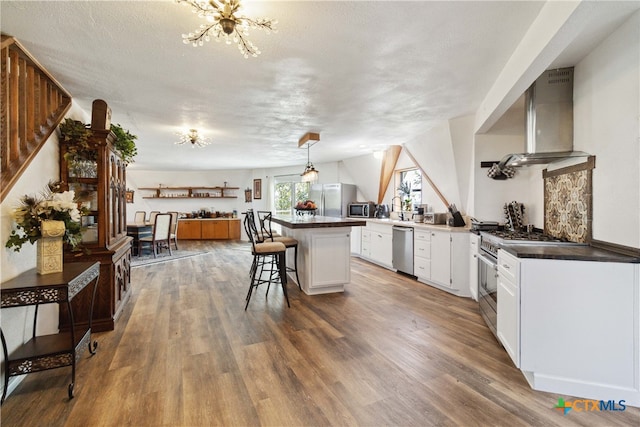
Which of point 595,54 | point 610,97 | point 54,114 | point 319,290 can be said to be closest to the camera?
point 610,97

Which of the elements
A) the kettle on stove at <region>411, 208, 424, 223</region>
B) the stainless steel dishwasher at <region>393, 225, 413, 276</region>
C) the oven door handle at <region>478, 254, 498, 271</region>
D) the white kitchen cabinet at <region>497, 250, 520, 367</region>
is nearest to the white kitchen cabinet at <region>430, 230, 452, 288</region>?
the stainless steel dishwasher at <region>393, 225, 413, 276</region>

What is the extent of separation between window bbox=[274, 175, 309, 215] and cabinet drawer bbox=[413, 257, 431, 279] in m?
4.46

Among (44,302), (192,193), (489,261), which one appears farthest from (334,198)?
(192,193)

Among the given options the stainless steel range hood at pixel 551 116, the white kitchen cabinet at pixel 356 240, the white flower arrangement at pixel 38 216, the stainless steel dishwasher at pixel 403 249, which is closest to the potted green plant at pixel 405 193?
the stainless steel dishwasher at pixel 403 249

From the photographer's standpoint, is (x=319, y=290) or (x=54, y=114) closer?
(x=54, y=114)

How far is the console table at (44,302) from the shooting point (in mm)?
1715

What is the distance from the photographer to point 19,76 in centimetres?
211

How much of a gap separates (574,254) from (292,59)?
8.06 feet

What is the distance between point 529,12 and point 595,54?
3.19 ft

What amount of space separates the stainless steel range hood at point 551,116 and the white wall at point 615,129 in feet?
0.44

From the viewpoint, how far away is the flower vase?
196 cm

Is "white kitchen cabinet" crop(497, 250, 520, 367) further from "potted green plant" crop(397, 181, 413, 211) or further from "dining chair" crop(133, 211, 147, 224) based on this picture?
"dining chair" crop(133, 211, 147, 224)

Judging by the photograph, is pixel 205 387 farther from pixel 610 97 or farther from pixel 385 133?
pixel 385 133

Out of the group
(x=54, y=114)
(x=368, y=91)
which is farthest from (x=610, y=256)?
(x=54, y=114)
